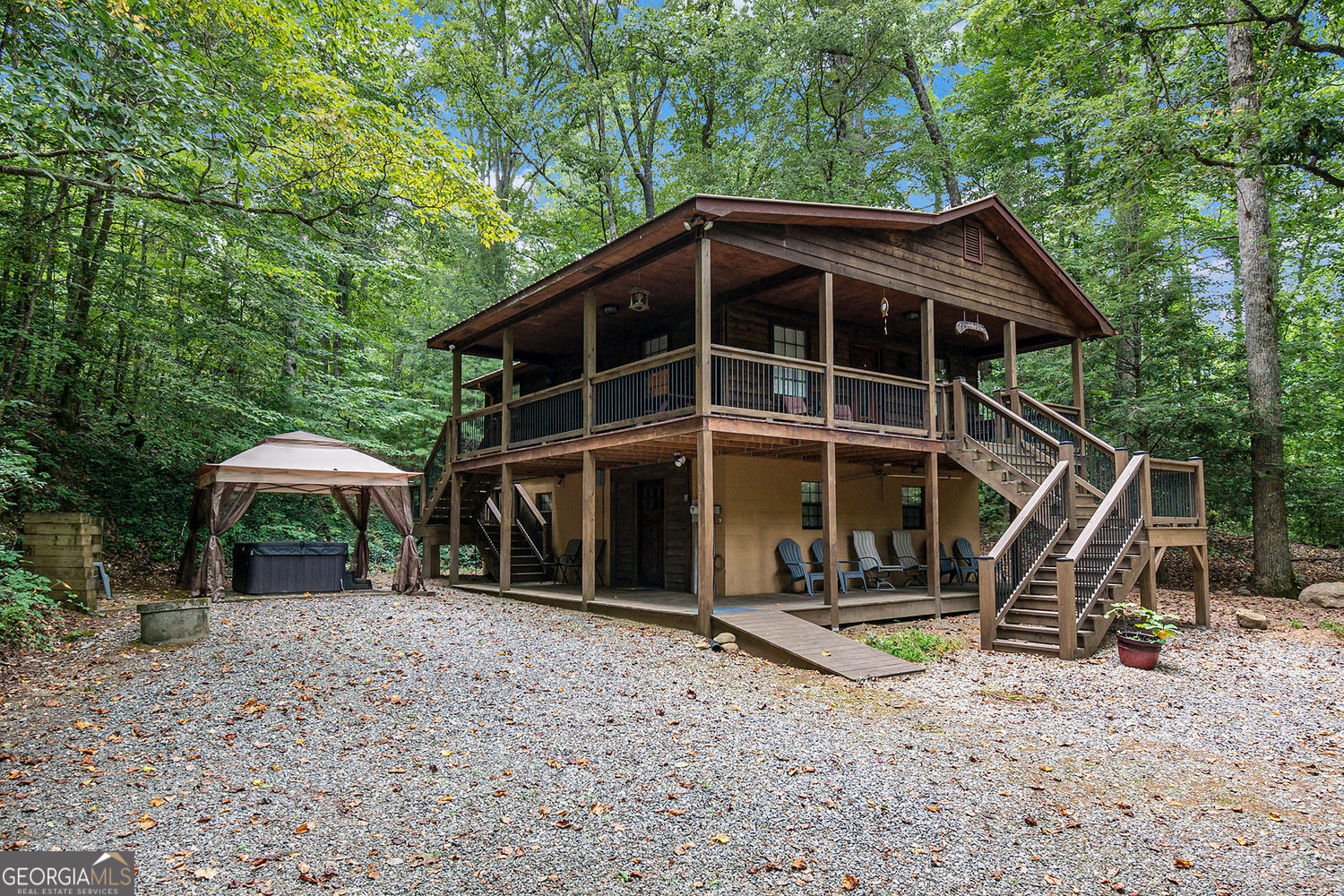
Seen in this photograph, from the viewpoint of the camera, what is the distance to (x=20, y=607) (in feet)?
24.1

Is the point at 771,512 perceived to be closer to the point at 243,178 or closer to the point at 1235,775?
the point at 1235,775

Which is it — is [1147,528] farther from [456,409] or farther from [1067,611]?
[456,409]

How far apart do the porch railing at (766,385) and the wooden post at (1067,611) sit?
3.75 m

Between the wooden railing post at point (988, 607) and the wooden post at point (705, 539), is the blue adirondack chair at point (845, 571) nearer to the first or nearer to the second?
the wooden railing post at point (988, 607)

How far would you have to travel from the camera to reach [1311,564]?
16766 millimetres

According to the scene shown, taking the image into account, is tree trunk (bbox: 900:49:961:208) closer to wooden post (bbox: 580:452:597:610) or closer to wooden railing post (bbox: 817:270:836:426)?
wooden railing post (bbox: 817:270:836:426)

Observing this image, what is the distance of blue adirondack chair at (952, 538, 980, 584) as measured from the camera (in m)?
14.8

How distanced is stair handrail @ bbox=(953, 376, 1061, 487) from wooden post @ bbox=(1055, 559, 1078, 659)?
9.39ft

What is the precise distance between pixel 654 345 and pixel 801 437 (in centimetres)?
491

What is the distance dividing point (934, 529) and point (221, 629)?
10.2 m

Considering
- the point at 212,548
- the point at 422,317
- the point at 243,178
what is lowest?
the point at 212,548

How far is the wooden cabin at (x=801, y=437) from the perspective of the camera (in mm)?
9711

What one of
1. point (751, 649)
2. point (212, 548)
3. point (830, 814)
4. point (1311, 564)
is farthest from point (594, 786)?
point (1311, 564)

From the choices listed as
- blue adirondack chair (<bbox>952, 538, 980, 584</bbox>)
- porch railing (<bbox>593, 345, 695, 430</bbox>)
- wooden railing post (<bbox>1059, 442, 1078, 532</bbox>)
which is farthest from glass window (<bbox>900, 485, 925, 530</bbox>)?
porch railing (<bbox>593, 345, 695, 430</bbox>)
